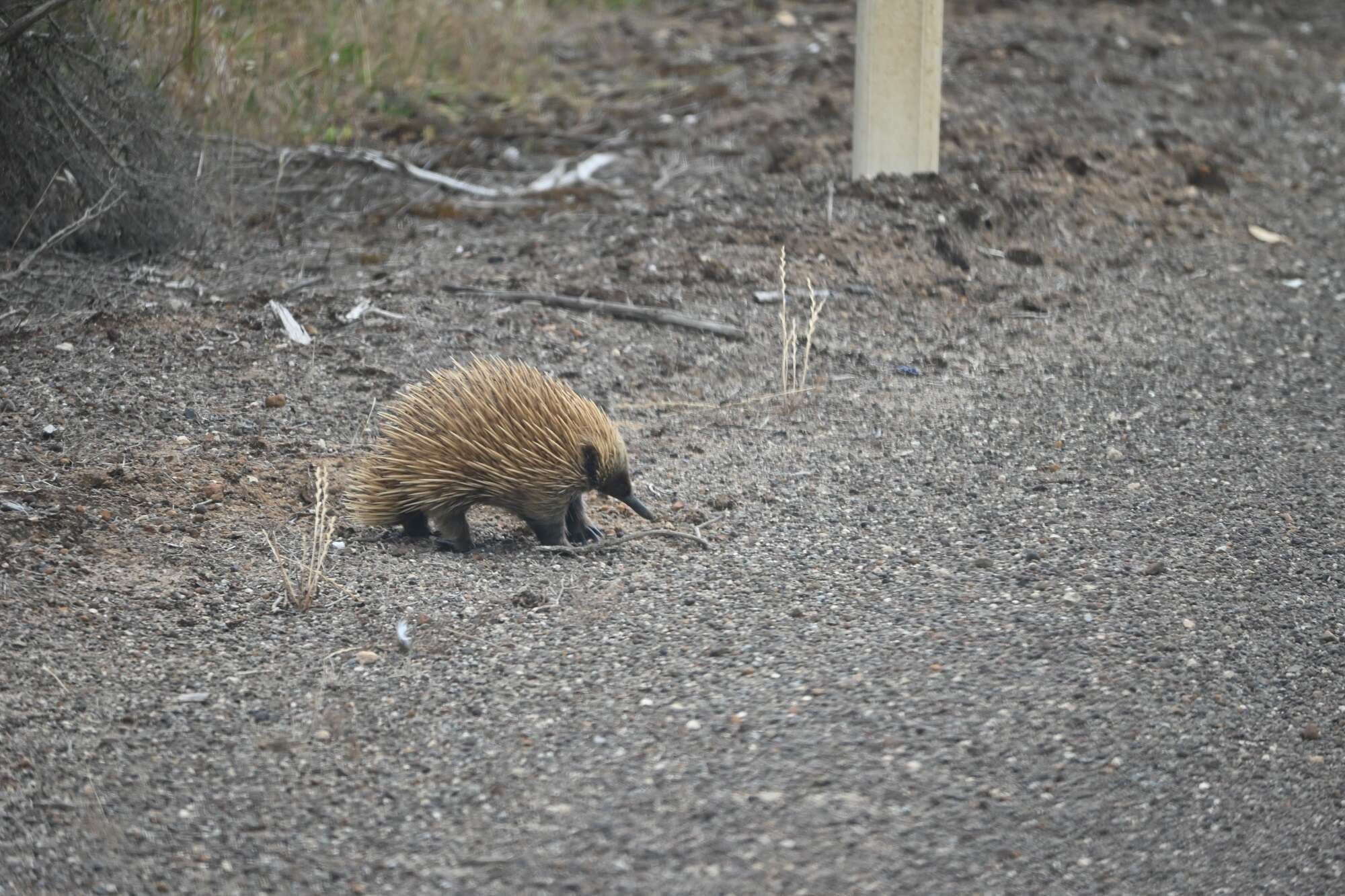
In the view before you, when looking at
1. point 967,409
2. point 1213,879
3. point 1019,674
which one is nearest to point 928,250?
point 967,409

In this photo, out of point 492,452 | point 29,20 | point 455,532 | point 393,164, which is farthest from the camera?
point 393,164

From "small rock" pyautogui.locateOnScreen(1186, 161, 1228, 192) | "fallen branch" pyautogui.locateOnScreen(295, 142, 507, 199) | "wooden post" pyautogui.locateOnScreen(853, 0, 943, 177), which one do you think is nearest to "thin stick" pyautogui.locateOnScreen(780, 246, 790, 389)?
"wooden post" pyautogui.locateOnScreen(853, 0, 943, 177)

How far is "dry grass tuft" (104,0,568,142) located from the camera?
728cm

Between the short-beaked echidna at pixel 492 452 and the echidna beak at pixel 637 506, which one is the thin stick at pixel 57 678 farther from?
the echidna beak at pixel 637 506

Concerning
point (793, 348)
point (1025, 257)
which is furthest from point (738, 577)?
point (1025, 257)

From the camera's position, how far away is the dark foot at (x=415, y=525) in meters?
4.76

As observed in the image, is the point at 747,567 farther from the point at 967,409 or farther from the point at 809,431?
the point at 967,409

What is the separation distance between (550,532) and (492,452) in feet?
1.24

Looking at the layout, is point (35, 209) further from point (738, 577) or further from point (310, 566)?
point (738, 577)

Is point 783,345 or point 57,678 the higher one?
A: point 783,345

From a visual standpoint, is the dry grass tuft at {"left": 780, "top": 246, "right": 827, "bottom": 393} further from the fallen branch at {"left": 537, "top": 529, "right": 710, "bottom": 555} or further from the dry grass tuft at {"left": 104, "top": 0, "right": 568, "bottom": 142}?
the dry grass tuft at {"left": 104, "top": 0, "right": 568, "bottom": 142}

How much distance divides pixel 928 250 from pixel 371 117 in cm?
408

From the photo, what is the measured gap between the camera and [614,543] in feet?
15.3

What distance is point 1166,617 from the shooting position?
4.10m
